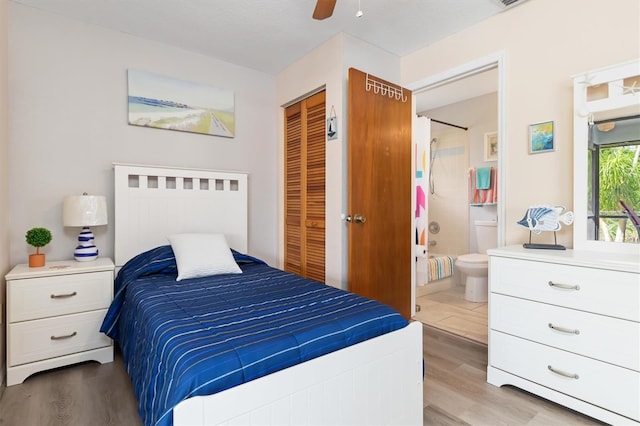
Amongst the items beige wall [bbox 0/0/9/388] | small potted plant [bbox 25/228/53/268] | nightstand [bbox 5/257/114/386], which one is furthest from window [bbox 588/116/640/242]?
beige wall [bbox 0/0/9/388]

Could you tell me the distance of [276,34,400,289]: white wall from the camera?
2639 millimetres

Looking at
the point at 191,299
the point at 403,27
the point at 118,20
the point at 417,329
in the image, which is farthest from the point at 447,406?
the point at 118,20

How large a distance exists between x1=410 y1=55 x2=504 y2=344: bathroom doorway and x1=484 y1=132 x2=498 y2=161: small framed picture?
0.01 meters

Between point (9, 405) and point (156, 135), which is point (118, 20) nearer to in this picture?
point (156, 135)

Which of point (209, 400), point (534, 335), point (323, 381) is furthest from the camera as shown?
point (534, 335)

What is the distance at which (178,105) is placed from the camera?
2840mm

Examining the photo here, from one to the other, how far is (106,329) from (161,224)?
35.9 inches

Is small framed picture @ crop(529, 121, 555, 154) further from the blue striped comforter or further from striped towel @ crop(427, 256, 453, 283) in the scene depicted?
striped towel @ crop(427, 256, 453, 283)

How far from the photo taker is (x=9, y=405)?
1742mm

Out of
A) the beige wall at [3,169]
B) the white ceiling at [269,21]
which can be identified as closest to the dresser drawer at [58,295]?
the beige wall at [3,169]

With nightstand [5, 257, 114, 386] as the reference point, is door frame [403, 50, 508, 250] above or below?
above

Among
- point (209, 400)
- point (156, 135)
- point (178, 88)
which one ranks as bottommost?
point (209, 400)

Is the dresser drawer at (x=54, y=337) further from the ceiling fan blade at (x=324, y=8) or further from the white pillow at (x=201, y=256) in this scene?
the ceiling fan blade at (x=324, y=8)

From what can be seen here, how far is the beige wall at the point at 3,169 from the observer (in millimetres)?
1977
